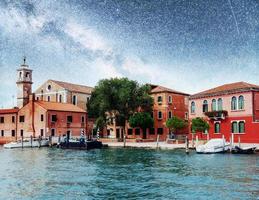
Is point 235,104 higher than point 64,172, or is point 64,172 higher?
point 235,104

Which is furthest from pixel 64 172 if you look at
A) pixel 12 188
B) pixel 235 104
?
pixel 235 104

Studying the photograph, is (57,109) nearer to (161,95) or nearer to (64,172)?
(161,95)

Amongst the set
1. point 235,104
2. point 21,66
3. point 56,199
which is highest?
point 21,66

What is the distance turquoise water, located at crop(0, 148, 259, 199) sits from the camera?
54.0 feet

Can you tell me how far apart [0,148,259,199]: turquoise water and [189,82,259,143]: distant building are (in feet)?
45.2

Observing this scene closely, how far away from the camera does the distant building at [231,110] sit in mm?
40719

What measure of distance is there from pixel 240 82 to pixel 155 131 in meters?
17.7

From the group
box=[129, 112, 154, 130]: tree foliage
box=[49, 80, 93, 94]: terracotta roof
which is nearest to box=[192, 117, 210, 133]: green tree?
box=[129, 112, 154, 130]: tree foliage

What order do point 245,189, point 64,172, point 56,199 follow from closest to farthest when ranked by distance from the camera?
1. point 56,199
2. point 245,189
3. point 64,172

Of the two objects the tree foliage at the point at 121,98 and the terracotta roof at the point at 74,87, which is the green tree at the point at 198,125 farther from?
the terracotta roof at the point at 74,87

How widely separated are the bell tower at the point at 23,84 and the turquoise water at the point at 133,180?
32.4 meters

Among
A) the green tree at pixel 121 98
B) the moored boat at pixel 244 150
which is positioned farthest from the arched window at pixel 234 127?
the green tree at pixel 121 98

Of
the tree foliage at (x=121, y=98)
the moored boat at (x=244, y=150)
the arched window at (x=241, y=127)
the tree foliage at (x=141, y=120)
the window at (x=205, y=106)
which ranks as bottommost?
the moored boat at (x=244, y=150)

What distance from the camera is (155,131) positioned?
5844 centimetres
